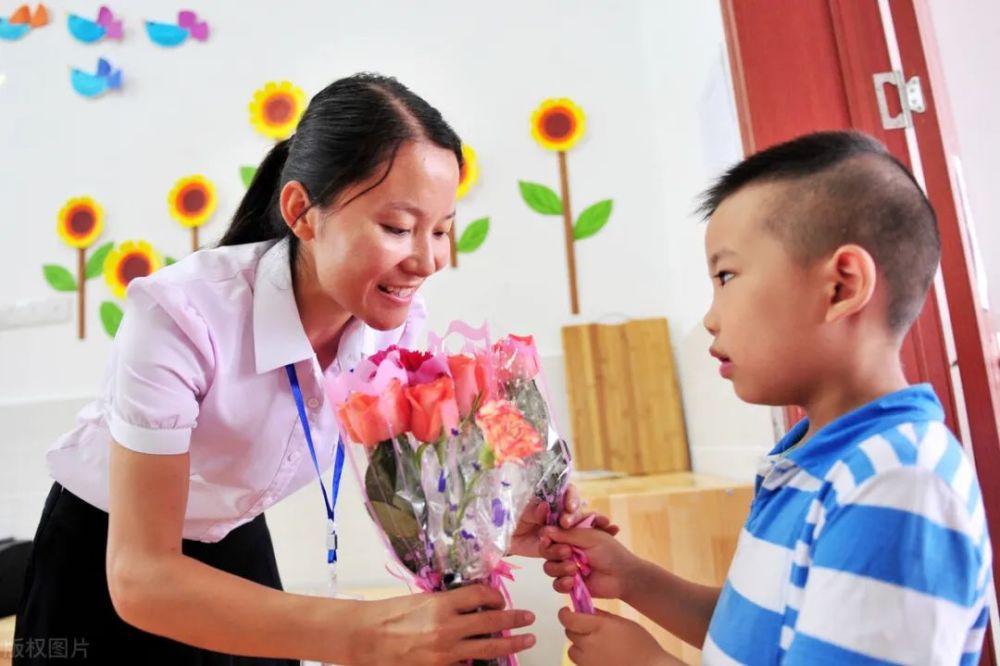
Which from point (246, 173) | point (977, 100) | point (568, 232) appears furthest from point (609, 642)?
point (246, 173)

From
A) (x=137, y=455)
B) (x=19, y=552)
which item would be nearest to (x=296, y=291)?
(x=137, y=455)

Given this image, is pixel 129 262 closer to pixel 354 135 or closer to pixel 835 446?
pixel 354 135

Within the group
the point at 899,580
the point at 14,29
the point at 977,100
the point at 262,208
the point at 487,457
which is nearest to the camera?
the point at 899,580

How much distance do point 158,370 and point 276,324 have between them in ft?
0.52

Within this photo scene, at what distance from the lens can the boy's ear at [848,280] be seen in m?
0.64

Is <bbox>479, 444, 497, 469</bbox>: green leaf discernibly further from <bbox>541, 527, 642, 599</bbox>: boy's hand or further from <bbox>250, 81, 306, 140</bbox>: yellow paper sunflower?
<bbox>250, 81, 306, 140</bbox>: yellow paper sunflower

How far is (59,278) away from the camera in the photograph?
2.74 m

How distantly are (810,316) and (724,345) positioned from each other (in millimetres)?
83

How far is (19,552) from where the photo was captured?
2350 mm

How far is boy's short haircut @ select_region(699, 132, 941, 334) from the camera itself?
2.14 ft

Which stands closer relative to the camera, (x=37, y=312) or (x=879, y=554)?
(x=879, y=554)

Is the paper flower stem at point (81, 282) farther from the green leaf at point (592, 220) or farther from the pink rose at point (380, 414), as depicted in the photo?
the pink rose at point (380, 414)

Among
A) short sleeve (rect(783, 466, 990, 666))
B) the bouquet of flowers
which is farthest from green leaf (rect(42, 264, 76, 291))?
short sleeve (rect(783, 466, 990, 666))

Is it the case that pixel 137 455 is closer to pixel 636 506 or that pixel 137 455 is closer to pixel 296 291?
pixel 296 291
